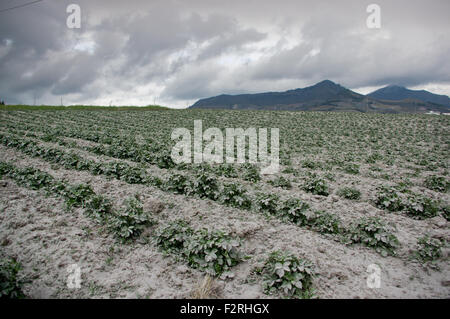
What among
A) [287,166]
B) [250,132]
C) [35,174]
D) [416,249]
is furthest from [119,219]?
[250,132]

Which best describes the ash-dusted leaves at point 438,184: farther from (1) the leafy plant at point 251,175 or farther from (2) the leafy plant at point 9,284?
(2) the leafy plant at point 9,284

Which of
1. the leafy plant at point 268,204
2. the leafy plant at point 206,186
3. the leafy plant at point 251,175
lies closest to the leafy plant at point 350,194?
the leafy plant at point 268,204

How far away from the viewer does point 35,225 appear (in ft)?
20.4

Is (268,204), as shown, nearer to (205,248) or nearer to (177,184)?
(205,248)

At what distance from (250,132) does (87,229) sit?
2085 centimetres

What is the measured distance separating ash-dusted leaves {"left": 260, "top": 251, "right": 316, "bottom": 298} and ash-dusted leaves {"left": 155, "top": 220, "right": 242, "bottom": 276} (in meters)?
0.71

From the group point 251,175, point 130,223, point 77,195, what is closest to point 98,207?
point 77,195

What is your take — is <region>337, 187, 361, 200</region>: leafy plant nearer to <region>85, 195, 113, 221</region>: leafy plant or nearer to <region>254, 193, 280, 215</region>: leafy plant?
<region>254, 193, 280, 215</region>: leafy plant

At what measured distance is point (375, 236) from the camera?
5.42 meters

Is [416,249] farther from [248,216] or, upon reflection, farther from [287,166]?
[287,166]

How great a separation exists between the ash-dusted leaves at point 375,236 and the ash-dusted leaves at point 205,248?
101 inches

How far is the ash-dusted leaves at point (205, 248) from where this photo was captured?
477 cm

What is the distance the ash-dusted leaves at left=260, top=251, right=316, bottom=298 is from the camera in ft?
13.8

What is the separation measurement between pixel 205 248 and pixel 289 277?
1.48 m
